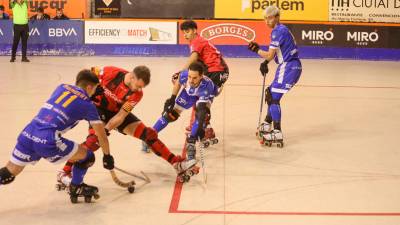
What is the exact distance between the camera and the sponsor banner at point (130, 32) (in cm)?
2034

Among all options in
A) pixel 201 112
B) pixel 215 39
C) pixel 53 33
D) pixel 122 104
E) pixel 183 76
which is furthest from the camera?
pixel 215 39

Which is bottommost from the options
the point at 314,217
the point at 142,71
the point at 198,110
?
the point at 314,217

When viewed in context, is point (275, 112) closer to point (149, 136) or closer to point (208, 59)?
point (208, 59)

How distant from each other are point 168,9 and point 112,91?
1408 cm

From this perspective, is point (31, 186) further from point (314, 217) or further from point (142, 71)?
point (314, 217)

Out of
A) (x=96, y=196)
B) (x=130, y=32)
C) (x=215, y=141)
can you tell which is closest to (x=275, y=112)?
(x=215, y=141)

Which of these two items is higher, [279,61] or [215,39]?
[215,39]

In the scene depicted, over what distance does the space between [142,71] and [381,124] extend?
5570 mm

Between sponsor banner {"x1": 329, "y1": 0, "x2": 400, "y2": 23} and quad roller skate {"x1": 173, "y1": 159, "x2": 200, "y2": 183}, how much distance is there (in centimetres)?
1455

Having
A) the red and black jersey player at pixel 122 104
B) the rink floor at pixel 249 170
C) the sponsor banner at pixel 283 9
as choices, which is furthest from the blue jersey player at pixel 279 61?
the sponsor banner at pixel 283 9

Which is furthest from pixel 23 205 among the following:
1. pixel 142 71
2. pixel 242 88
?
pixel 242 88

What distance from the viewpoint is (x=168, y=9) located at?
69.5 ft

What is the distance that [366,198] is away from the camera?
7.25m

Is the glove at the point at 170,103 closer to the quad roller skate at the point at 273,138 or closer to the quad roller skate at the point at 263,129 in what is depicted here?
the quad roller skate at the point at 273,138
